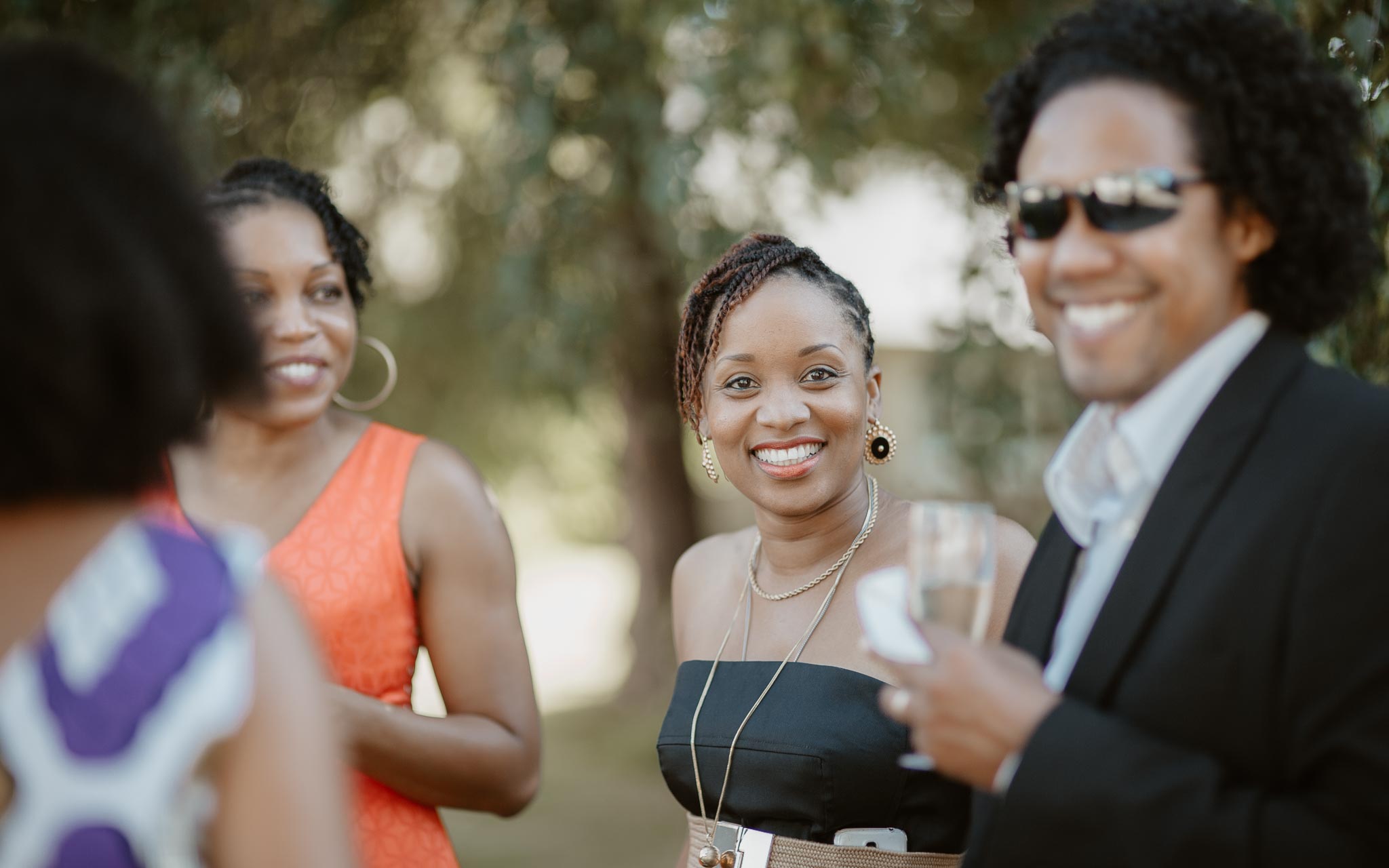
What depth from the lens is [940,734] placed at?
1.74 m

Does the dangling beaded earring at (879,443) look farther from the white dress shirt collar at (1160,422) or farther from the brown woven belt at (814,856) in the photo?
the white dress shirt collar at (1160,422)

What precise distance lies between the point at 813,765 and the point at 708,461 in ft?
3.75

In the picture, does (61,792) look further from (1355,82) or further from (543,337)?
(543,337)

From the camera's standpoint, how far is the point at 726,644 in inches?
125

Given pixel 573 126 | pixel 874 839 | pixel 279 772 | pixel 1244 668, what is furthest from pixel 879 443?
pixel 573 126

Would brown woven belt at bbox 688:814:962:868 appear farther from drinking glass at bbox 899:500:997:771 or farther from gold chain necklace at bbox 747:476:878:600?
drinking glass at bbox 899:500:997:771

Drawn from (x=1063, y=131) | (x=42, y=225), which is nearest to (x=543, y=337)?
(x=1063, y=131)

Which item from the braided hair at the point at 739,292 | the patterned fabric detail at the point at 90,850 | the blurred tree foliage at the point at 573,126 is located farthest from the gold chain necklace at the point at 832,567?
the blurred tree foliage at the point at 573,126

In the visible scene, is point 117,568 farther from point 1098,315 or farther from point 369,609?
point 369,609

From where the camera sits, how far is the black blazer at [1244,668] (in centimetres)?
152

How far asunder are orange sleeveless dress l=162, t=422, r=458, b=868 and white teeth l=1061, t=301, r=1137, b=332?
1883 millimetres

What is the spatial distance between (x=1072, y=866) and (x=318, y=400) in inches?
90.2

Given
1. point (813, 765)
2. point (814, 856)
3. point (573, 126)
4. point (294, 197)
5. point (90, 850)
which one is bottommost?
point (814, 856)

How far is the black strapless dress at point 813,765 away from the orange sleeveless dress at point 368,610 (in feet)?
2.27
